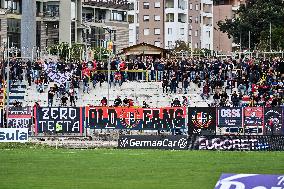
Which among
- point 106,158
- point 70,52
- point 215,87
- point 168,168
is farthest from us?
point 70,52

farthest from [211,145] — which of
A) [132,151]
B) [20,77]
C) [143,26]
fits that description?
[143,26]

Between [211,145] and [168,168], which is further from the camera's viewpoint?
[211,145]

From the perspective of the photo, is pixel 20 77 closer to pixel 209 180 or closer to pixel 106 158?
pixel 106 158

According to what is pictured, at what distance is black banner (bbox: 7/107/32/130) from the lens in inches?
1943

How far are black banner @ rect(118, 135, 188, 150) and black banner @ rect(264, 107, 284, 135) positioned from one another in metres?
6.29

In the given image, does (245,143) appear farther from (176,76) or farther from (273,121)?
(176,76)

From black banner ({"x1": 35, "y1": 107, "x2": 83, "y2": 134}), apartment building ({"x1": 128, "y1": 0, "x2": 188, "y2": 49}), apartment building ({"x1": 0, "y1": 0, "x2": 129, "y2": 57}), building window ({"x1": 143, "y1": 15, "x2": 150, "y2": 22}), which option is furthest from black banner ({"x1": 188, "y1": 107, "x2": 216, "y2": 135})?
building window ({"x1": 143, "y1": 15, "x2": 150, "y2": 22})

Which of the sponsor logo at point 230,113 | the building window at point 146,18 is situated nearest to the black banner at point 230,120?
the sponsor logo at point 230,113

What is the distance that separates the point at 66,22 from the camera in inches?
4382

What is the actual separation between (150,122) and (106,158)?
475 inches

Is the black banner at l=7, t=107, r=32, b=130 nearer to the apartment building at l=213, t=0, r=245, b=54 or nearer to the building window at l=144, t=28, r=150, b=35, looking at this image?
the building window at l=144, t=28, r=150, b=35

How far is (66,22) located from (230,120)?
64.7 m

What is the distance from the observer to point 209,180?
29.2 metres

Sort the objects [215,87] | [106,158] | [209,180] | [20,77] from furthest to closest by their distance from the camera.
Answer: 1. [20,77]
2. [215,87]
3. [106,158]
4. [209,180]
